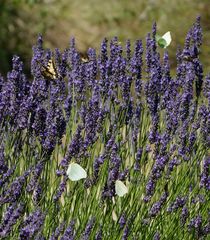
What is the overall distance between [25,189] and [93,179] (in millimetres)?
318

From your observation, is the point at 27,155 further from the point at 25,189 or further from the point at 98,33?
the point at 98,33

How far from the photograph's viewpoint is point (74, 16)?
995 cm

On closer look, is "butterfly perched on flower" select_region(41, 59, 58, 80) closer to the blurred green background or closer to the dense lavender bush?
the dense lavender bush

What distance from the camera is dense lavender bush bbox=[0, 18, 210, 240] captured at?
10.7 ft

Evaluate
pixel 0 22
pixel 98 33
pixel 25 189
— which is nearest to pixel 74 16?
pixel 98 33

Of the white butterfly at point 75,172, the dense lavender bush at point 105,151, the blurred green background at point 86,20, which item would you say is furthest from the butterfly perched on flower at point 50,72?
the blurred green background at point 86,20

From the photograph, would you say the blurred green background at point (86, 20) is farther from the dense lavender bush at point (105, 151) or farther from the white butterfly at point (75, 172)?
the white butterfly at point (75, 172)

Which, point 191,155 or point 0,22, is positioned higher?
point 0,22

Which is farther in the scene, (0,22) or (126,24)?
(126,24)

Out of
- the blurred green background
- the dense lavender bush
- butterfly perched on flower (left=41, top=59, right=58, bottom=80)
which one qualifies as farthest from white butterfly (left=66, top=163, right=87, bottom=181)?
the blurred green background

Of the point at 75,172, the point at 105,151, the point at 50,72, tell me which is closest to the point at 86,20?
the point at 50,72

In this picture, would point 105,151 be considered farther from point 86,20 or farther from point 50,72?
point 86,20

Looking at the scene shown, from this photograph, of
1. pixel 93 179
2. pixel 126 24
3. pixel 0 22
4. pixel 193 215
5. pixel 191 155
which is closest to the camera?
pixel 93 179

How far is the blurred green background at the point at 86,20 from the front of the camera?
9.27 meters
